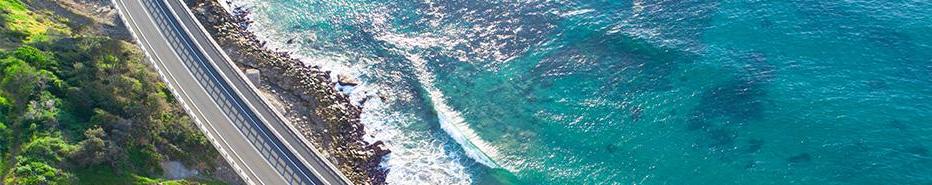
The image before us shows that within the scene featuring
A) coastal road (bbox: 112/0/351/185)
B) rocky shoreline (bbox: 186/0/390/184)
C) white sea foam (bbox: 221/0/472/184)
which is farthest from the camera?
rocky shoreline (bbox: 186/0/390/184)

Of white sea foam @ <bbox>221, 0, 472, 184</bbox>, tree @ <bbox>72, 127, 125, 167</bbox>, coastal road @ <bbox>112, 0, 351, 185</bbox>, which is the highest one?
tree @ <bbox>72, 127, 125, 167</bbox>

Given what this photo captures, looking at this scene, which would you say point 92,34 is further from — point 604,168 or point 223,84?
point 604,168

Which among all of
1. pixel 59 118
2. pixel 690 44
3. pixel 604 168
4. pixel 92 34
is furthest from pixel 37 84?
pixel 690 44

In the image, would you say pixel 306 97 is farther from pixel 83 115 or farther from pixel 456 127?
pixel 83 115

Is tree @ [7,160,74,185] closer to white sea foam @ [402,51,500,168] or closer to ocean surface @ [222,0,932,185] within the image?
→ ocean surface @ [222,0,932,185]

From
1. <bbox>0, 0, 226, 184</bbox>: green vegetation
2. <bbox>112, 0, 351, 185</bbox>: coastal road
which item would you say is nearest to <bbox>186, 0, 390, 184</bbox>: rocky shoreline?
<bbox>112, 0, 351, 185</bbox>: coastal road
